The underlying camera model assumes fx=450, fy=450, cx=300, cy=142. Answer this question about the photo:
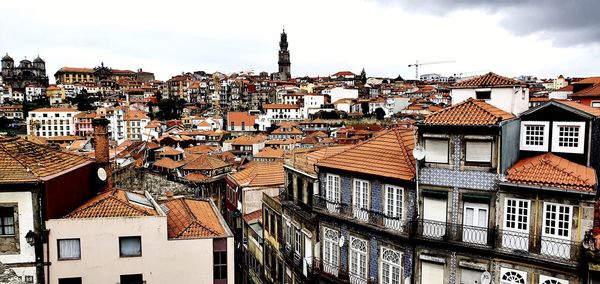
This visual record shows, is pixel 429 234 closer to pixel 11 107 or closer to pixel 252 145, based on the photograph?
pixel 252 145

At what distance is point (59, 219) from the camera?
17.2 meters

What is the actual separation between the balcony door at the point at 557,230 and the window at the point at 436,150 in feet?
12.4

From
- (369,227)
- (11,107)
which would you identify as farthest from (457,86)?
(11,107)

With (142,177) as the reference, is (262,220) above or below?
below

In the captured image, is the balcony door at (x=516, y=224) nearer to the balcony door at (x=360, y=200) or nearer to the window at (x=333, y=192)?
the balcony door at (x=360, y=200)

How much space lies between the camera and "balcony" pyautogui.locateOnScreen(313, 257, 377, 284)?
66.2 ft

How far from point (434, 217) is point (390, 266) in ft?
10.2

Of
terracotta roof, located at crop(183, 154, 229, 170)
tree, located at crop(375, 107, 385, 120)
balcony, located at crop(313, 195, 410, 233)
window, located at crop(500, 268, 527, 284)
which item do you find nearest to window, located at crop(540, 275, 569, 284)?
window, located at crop(500, 268, 527, 284)

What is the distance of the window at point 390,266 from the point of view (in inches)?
732

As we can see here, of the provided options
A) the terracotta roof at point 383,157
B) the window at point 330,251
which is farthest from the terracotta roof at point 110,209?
the terracotta roof at point 383,157

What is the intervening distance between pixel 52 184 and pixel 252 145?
6684cm

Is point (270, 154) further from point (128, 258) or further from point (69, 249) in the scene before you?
point (69, 249)

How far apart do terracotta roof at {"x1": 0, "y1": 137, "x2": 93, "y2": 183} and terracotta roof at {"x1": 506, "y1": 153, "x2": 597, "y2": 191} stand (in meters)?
17.3

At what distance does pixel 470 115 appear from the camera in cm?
1673
